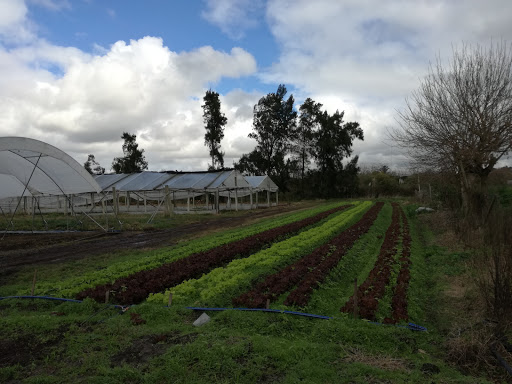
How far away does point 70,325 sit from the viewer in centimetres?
630

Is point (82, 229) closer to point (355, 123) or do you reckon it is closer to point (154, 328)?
point (154, 328)

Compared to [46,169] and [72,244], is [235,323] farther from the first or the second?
[46,169]

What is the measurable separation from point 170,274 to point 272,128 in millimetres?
58746

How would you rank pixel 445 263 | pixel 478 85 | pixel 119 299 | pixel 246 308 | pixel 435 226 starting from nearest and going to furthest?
pixel 246 308 < pixel 119 299 < pixel 445 263 < pixel 478 85 < pixel 435 226

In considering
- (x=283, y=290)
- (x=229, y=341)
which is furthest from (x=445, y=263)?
(x=229, y=341)

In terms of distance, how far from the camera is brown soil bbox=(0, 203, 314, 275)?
12984mm

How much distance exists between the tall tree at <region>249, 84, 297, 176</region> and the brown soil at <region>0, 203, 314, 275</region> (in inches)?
1815

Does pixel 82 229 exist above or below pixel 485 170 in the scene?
below

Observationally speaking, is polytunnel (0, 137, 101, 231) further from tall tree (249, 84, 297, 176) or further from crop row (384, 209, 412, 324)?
tall tree (249, 84, 297, 176)

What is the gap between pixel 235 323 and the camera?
6.25 metres

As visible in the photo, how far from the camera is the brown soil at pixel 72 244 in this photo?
42.6ft

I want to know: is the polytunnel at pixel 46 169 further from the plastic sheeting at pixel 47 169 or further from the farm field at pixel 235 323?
the farm field at pixel 235 323

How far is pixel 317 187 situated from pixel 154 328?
56.5 metres

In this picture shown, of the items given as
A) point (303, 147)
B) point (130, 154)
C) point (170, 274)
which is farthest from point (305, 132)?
point (170, 274)
